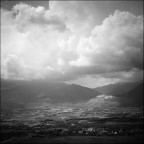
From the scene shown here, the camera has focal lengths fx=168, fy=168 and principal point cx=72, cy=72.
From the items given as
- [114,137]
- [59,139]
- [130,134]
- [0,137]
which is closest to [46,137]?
[59,139]

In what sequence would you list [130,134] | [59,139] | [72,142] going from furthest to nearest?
[130,134] → [59,139] → [72,142]

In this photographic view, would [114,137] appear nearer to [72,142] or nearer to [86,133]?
[86,133]

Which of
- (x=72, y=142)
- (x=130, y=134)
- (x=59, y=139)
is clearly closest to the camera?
(x=72, y=142)

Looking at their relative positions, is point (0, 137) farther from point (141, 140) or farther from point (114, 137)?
point (141, 140)

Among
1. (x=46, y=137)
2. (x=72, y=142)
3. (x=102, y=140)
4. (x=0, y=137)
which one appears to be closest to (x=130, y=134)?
(x=102, y=140)

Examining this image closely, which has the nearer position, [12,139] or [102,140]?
[102,140]

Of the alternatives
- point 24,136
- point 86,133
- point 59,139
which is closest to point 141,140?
point 86,133

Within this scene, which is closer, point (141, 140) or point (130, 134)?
point (141, 140)

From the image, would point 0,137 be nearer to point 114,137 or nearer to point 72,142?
point 72,142
